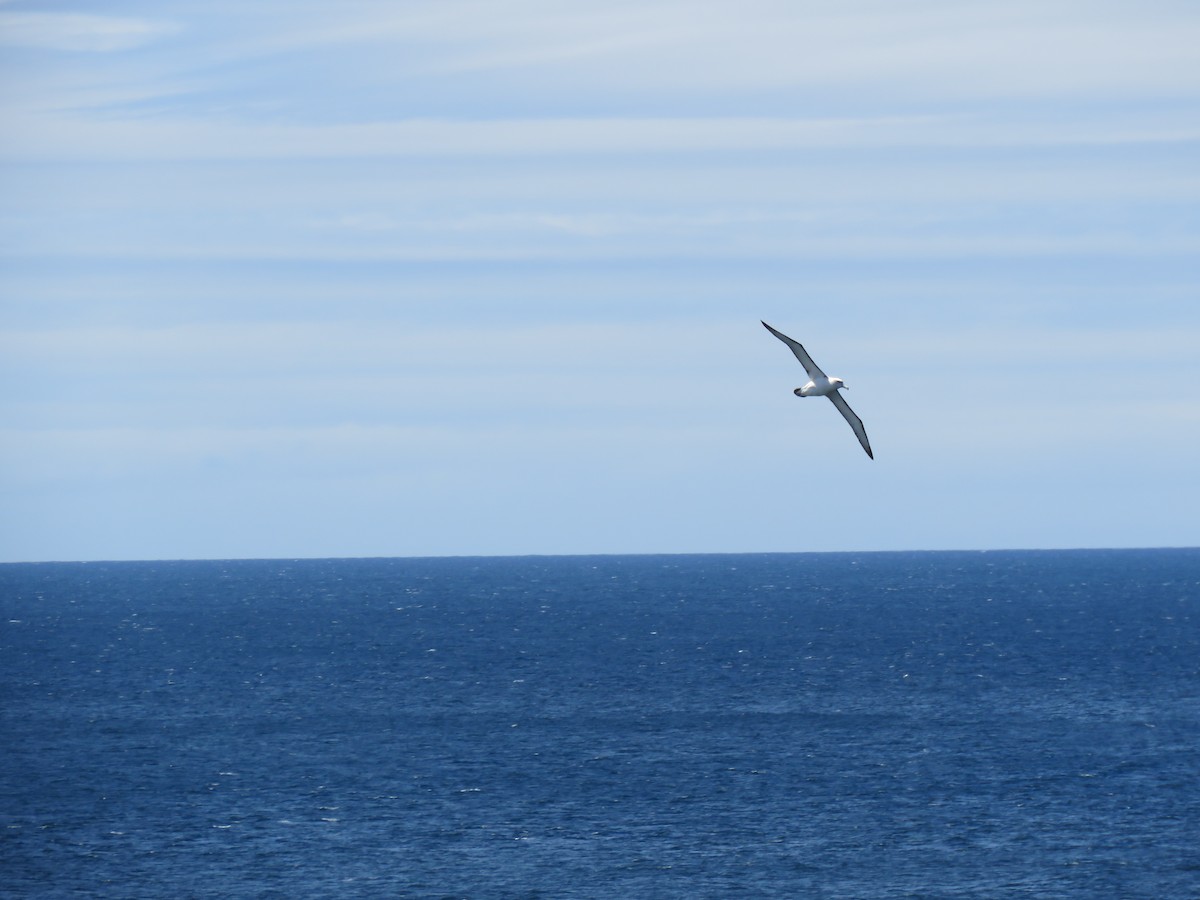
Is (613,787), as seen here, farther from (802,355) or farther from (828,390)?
(802,355)

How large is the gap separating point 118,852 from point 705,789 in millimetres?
40500

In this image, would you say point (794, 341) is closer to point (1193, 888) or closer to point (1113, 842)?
point (1193, 888)

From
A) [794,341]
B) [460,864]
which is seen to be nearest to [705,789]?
[460,864]

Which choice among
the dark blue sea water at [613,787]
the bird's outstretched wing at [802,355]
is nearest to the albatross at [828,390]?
the bird's outstretched wing at [802,355]

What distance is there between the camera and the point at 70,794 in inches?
4267

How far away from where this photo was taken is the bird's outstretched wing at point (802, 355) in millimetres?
31914

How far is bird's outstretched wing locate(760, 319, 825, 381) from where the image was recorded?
31.9 m

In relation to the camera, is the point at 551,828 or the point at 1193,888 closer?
the point at 1193,888

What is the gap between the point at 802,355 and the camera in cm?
3612

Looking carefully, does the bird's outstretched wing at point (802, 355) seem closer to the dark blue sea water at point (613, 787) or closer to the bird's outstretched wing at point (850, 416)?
the bird's outstretched wing at point (850, 416)

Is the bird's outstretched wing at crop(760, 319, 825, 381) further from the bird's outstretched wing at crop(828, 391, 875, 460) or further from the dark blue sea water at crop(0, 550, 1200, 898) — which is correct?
the dark blue sea water at crop(0, 550, 1200, 898)

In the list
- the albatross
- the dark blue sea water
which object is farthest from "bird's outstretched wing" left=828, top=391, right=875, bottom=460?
the dark blue sea water

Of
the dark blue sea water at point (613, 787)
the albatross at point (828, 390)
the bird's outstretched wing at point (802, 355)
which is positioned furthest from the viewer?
the dark blue sea water at point (613, 787)

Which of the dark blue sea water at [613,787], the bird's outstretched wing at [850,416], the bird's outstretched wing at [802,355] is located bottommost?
the dark blue sea water at [613,787]
